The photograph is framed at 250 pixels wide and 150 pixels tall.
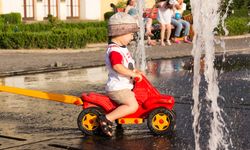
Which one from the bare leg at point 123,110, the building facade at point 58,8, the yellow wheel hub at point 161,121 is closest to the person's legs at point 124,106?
the bare leg at point 123,110

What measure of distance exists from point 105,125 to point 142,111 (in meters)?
0.44

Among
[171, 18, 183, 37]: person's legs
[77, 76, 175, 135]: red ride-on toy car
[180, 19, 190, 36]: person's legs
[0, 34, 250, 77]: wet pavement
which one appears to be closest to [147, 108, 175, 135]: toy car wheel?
[77, 76, 175, 135]: red ride-on toy car

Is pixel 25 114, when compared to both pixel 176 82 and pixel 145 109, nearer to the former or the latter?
pixel 145 109

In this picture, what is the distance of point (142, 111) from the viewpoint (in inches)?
279

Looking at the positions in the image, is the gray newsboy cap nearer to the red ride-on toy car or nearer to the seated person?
the red ride-on toy car

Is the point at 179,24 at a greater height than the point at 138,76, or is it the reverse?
the point at 138,76

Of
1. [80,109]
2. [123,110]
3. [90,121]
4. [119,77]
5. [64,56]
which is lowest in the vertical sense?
[64,56]

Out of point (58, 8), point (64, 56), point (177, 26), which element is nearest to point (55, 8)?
point (58, 8)

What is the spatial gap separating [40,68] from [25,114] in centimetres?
531

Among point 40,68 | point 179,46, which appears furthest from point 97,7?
point 40,68

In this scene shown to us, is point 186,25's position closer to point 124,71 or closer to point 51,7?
point 51,7

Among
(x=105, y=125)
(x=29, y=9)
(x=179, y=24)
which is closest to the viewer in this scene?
(x=105, y=125)

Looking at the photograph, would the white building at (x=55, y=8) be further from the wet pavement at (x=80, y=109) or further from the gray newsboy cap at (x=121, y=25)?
the gray newsboy cap at (x=121, y=25)

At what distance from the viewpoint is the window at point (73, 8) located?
111 ft
